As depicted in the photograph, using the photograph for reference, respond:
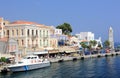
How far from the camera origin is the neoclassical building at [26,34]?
285 ft

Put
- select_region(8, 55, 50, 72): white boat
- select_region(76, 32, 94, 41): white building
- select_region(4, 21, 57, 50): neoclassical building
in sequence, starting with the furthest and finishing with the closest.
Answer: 1. select_region(76, 32, 94, 41): white building
2. select_region(4, 21, 57, 50): neoclassical building
3. select_region(8, 55, 50, 72): white boat

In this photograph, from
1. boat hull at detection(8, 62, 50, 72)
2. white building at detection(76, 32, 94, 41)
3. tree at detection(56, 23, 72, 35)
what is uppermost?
tree at detection(56, 23, 72, 35)

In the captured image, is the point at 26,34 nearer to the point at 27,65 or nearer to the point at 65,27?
the point at 27,65

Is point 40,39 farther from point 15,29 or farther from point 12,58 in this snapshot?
point 12,58

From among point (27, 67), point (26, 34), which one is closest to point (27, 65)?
point (27, 67)

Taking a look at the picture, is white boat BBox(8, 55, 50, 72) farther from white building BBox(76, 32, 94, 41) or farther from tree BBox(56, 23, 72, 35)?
white building BBox(76, 32, 94, 41)

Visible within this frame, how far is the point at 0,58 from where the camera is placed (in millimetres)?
69000

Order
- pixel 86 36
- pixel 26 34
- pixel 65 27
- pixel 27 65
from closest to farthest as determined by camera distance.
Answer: pixel 27 65 < pixel 26 34 < pixel 65 27 < pixel 86 36

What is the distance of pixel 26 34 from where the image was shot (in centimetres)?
8694

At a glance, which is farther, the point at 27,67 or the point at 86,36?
the point at 86,36

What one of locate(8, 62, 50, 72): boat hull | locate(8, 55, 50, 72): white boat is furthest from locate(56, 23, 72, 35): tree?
locate(8, 62, 50, 72): boat hull

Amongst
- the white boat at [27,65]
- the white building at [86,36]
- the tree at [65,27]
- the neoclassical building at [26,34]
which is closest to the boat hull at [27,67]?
the white boat at [27,65]

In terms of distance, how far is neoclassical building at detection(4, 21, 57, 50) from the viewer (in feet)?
285

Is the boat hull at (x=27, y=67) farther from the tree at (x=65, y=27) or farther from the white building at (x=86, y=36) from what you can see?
the white building at (x=86, y=36)
